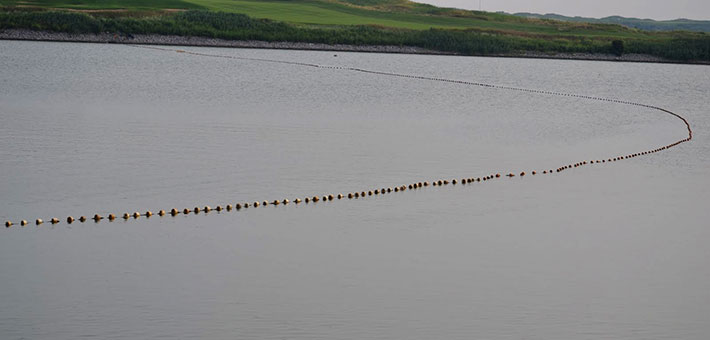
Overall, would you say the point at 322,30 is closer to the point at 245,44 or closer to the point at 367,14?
the point at 245,44

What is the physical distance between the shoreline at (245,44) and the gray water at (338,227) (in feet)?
106

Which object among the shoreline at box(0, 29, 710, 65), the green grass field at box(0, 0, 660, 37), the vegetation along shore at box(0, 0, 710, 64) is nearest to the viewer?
the shoreline at box(0, 29, 710, 65)

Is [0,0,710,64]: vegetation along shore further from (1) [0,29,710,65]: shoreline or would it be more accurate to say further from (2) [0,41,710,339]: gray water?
(2) [0,41,710,339]: gray water

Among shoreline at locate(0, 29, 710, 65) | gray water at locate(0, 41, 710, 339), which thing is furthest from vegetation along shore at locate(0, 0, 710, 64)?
gray water at locate(0, 41, 710, 339)

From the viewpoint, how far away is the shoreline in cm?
6384

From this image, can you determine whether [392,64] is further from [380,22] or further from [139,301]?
[139,301]

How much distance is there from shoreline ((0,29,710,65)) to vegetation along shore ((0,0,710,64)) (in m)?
0.06

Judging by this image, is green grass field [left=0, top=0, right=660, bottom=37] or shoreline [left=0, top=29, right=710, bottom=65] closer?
shoreline [left=0, top=29, right=710, bottom=65]

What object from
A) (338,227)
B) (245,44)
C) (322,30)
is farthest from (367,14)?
(338,227)

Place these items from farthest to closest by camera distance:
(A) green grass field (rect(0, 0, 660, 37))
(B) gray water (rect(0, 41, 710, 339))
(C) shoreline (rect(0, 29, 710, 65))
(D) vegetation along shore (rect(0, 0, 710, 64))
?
(A) green grass field (rect(0, 0, 660, 37)), (D) vegetation along shore (rect(0, 0, 710, 64)), (C) shoreline (rect(0, 29, 710, 65)), (B) gray water (rect(0, 41, 710, 339))

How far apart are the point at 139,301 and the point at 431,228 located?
550 cm

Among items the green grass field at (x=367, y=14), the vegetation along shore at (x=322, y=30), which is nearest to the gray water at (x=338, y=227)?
the vegetation along shore at (x=322, y=30)

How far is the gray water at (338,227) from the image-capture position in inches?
432

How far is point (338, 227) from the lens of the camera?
15.2 metres
